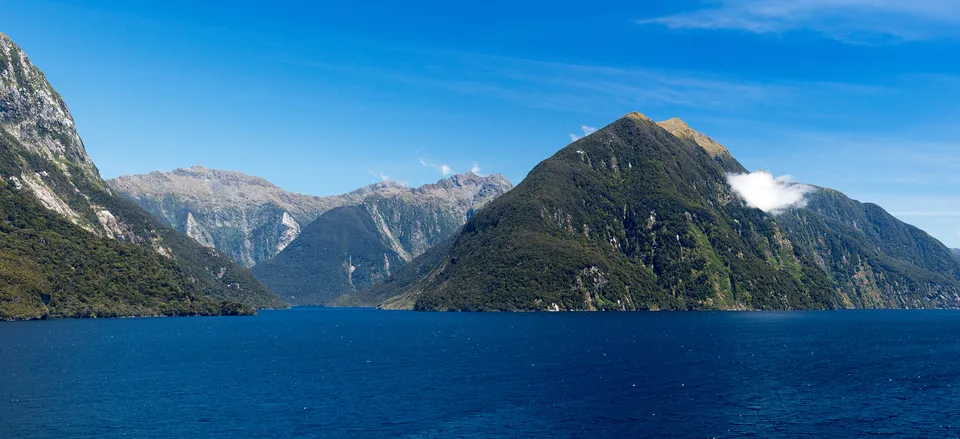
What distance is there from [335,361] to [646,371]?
6826 cm

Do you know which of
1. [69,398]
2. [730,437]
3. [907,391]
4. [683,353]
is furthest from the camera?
[683,353]

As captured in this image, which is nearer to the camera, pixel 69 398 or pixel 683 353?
pixel 69 398

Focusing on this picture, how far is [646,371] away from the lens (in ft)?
449

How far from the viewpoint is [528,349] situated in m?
180

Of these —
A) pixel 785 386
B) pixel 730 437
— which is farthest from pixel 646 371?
pixel 730 437

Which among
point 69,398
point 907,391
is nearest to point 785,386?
point 907,391

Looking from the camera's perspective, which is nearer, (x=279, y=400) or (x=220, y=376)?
(x=279, y=400)

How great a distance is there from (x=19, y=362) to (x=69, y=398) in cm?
4773

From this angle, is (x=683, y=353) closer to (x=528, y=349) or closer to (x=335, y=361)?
(x=528, y=349)

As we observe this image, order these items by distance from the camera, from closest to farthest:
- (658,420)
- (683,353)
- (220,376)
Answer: (658,420) → (220,376) → (683,353)

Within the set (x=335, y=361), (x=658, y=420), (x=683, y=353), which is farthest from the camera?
(x=683, y=353)

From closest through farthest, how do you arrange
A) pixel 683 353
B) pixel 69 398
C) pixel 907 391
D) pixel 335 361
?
pixel 69 398 < pixel 907 391 < pixel 335 361 < pixel 683 353

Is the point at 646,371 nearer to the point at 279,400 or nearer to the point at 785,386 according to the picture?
the point at 785,386

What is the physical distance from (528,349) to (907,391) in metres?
87.2
